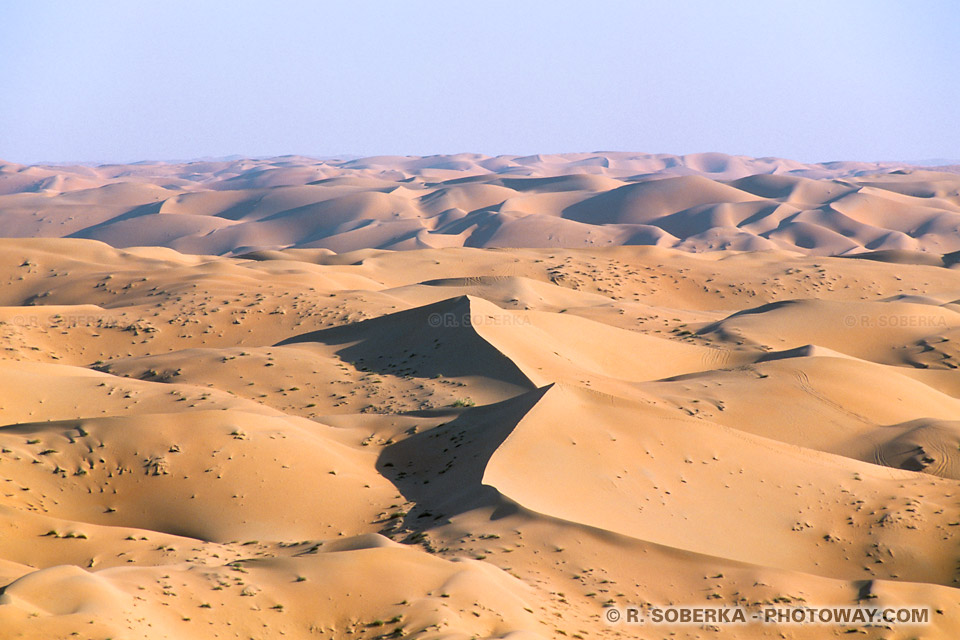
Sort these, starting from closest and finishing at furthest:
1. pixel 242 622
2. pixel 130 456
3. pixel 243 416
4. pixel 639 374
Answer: pixel 242 622 → pixel 130 456 → pixel 243 416 → pixel 639 374

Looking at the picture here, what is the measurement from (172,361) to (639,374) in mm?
11841

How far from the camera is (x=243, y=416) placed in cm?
1631

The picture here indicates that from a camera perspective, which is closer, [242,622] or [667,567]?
[242,622]

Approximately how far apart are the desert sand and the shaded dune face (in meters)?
42.7

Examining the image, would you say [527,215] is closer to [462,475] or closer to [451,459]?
[451,459]

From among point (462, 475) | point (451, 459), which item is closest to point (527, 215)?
point (451, 459)

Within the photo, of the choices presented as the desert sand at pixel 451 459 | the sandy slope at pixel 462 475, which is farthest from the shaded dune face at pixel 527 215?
the sandy slope at pixel 462 475

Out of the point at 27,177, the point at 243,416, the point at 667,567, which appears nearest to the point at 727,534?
the point at 667,567

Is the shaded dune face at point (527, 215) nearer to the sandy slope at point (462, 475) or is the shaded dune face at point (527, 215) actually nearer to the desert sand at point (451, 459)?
the desert sand at point (451, 459)

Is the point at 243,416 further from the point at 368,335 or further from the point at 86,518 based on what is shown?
the point at 368,335

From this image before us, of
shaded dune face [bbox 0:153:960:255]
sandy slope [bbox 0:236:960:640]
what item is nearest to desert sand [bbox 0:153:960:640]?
sandy slope [bbox 0:236:960:640]

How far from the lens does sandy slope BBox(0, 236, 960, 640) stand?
10016mm

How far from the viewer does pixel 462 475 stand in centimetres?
1488

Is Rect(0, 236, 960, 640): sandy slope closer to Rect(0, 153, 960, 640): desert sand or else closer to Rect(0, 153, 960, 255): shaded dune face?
Rect(0, 153, 960, 640): desert sand
